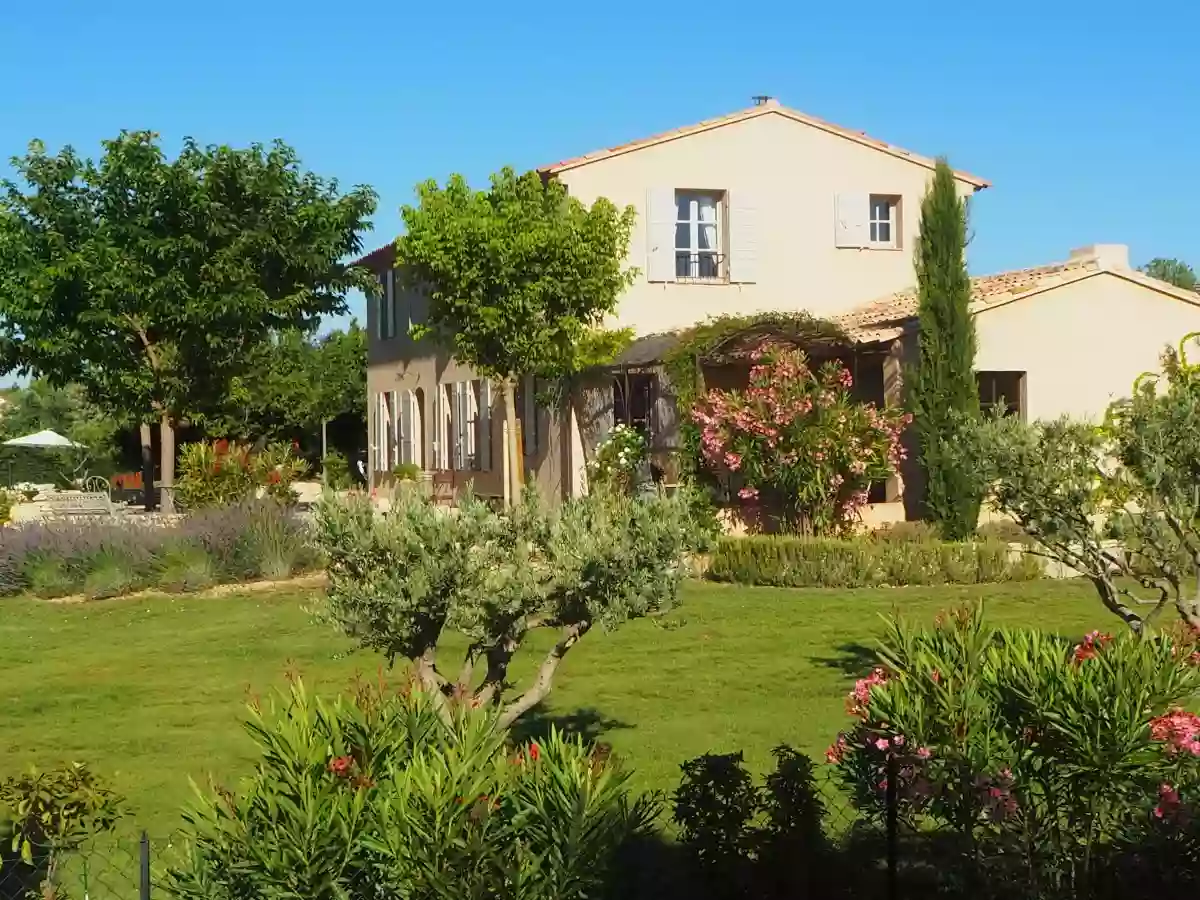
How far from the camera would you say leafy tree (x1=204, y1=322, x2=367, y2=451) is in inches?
1326

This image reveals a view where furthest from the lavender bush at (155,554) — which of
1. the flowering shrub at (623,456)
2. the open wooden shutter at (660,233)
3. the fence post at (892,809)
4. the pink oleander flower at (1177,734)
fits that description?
the pink oleander flower at (1177,734)

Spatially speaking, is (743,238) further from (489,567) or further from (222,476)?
(489,567)

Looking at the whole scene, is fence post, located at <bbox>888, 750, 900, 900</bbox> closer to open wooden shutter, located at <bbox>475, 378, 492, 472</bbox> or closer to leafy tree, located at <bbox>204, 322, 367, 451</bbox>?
open wooden shutter, located at <bbox>475, 378, 492, 472</bbox>

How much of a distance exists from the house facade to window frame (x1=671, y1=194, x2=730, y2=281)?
2 cm

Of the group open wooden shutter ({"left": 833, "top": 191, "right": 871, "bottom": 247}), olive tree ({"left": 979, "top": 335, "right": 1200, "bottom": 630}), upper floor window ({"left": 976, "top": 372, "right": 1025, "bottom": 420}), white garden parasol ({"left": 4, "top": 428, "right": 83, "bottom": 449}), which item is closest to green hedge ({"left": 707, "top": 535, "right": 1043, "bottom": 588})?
upper floor window ({"left": 976, "top": 372, "right": 1025, "bottom": 420})

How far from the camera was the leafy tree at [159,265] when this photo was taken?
23.9m

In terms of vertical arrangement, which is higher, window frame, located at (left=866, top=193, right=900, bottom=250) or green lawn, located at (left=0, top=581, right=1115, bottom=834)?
window frame, located at (left=866, top=193, right=900, bottom=250)

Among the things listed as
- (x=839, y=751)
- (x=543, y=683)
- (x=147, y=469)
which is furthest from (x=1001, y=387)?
(x=147, y=469)

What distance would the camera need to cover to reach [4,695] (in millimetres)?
10477

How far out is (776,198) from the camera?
21.5 meters

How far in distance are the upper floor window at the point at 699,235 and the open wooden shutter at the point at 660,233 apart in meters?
0.19

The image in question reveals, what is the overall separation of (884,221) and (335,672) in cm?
1454

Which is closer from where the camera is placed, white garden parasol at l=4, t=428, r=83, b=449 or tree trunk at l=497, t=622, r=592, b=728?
tree trunk at l=497, t=622, r=592, b=728

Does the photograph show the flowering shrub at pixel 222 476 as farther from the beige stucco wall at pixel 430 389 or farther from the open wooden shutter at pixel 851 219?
the open wooden shutter at pixel 851 219
